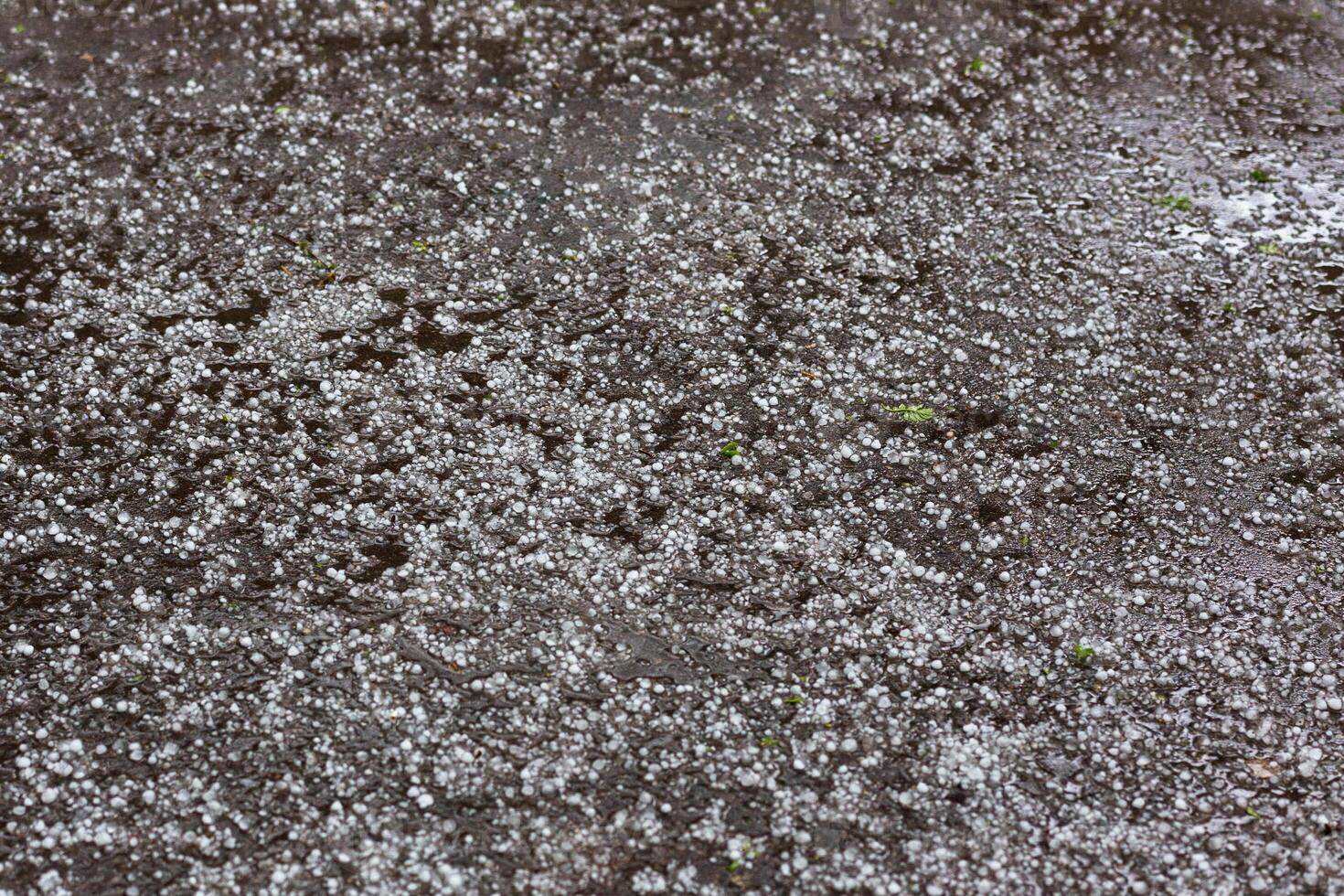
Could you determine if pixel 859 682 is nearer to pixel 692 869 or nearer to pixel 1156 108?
pixel 692 869

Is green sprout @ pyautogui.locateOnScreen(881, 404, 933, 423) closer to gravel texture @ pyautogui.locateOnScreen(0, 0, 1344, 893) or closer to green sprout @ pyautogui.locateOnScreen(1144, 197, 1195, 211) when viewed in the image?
gravel texture @ pyautogui.locateOnScreen(0, 0, 1344, 893)

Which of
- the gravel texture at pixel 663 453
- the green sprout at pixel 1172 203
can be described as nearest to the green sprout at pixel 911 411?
the gravel texture at pixel 663 453

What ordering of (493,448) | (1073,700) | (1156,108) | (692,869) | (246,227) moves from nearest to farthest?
(692,869) < (1073,700) < (493,448) < (246,227) < (1156,108)

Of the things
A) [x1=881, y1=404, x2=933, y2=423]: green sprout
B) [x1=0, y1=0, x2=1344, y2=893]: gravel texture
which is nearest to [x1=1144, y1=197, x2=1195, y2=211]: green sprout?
[x1=0, y1=0, x2=1344, y2=893]: gravel texture

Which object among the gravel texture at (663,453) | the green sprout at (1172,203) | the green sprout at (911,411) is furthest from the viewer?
the green sprout at (1172,203)

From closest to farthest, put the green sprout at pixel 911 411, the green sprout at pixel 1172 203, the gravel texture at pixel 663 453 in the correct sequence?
the gravel texture at pixel 663 453 < the green sprout at pixel 911 411 < the green sprout at pixel 1172 203

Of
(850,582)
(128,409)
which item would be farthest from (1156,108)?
(128,409)

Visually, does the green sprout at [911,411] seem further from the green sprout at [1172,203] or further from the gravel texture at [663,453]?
the green sprout at [1172,203]
